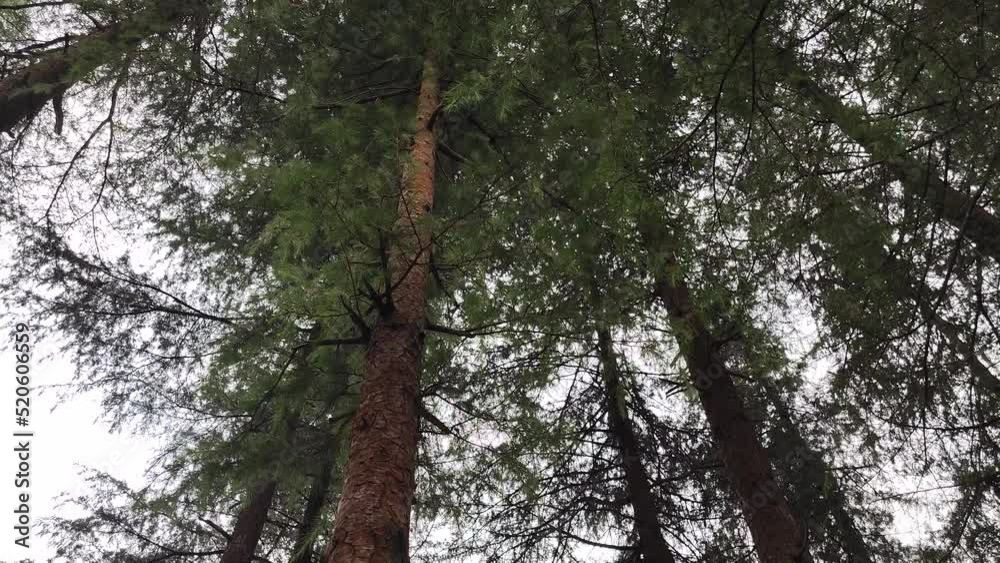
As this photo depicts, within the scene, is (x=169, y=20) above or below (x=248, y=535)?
above

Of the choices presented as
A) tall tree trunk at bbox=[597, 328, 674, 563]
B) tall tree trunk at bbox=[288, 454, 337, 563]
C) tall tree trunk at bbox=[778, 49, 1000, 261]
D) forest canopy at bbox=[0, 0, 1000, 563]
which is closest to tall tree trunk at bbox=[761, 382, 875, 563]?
forest canopy at bbox=[0, 0, 1000, 563]

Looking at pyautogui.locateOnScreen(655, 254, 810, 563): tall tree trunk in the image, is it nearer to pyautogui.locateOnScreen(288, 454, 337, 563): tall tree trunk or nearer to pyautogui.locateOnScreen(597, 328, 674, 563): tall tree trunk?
pyautogui.locateOnScreen(597, 328, 674, 563): tall tree trunk

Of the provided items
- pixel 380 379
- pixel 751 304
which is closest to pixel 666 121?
pixel 751 304

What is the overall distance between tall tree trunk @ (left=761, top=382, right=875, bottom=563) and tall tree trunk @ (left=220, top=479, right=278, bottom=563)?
20.8 ft

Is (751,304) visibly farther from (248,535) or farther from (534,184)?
(248,535)

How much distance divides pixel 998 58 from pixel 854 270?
1.37m

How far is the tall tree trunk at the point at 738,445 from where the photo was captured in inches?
160

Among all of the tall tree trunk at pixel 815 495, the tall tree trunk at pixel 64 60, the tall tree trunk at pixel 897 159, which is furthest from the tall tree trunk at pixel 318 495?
the tall tree trunk at pixel 815 495

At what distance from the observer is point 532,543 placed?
19.6 feet

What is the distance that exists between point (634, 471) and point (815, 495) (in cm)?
320

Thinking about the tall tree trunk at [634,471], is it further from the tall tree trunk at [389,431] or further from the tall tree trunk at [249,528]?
the tall tree trunk at [249,528]

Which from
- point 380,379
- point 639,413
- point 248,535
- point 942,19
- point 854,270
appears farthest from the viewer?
point 639,413

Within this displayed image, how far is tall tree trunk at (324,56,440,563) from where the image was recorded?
2.23m

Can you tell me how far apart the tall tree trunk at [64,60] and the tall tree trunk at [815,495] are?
8.18 meters
